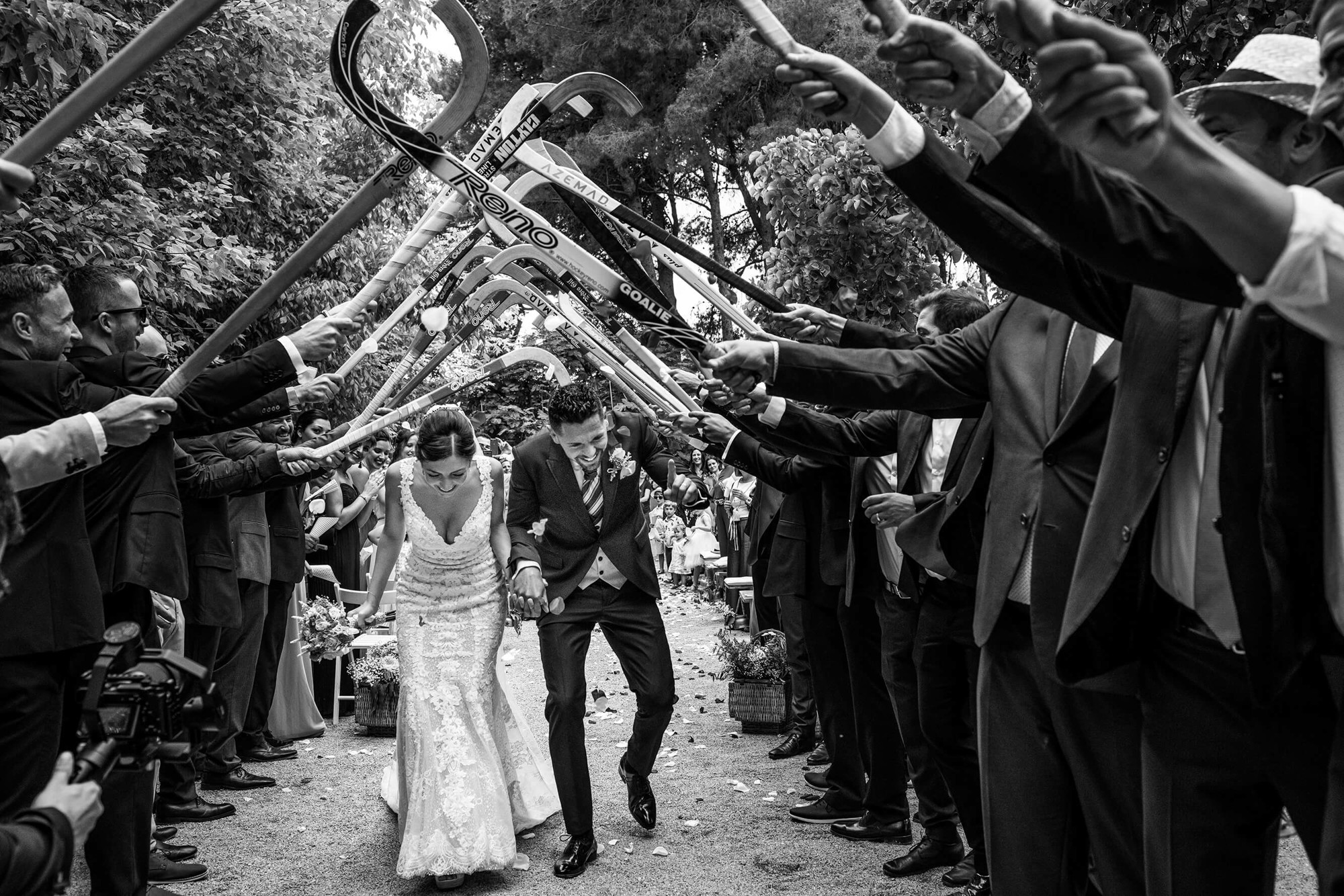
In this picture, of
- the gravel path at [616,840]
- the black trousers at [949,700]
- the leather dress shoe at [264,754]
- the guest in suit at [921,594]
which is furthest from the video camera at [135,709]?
the leather dress shoe at [264,754]

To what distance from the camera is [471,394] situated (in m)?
21.0

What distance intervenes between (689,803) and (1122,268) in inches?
212

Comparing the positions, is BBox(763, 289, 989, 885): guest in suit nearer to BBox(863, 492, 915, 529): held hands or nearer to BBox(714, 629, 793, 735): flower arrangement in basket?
BBox(863, 492, 915, 529): held hands

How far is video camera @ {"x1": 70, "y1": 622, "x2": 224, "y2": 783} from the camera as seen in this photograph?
7.20ft

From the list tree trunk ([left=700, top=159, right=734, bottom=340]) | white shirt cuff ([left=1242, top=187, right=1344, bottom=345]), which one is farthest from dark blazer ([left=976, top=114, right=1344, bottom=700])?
tree trunk ([left=700, top=159, right=734, bottom=340])

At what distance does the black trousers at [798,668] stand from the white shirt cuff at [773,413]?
12.1ft

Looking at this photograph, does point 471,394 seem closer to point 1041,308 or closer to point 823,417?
point 823,417

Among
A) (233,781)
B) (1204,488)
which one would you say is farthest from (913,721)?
(233,781)

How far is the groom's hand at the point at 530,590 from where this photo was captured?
5.88m

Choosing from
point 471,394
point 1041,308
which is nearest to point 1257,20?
point 1041,308

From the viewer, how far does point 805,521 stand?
21.9 ft

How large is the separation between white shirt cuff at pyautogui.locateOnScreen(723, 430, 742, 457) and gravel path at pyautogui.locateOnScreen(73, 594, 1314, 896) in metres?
1.92

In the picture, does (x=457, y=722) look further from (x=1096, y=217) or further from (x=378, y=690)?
(x=1096, y=217)

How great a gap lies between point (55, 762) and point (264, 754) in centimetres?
481
